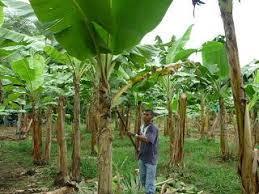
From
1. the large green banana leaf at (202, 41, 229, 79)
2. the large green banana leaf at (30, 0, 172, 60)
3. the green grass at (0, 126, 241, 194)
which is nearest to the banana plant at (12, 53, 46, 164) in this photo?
the green grass at (0, 126, 241, 194)

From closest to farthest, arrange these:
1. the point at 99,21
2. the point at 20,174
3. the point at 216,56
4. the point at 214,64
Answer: the point at 99,21 → the point at 216,56 → the point at 214,64 → the point at 20,174

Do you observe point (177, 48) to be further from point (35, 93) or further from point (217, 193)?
point (35, 93)

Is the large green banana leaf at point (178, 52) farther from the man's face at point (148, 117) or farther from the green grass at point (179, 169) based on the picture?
the man's face at point (148, 117)

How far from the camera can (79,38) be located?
4172 mm

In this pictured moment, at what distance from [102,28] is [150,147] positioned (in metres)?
2.27

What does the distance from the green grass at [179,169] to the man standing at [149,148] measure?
0.35 metres

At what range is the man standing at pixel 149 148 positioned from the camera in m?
5.75

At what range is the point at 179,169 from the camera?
28.4 ft

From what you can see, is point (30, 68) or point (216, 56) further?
point (216, 56)

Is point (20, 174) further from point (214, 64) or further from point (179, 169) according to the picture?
point (214, 64)

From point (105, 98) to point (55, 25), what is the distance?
36.7 inches

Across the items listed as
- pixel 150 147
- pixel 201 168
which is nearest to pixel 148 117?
pixel 150 147

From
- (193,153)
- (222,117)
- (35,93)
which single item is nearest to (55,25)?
(35,93)

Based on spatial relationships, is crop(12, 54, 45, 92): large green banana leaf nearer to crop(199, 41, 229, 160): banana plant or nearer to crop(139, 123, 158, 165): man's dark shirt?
crop(139, 123, 158, 165): man's dark shirt
